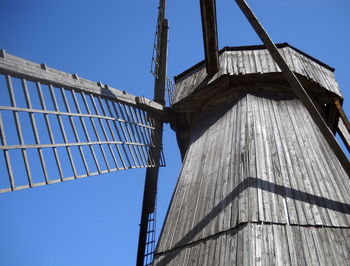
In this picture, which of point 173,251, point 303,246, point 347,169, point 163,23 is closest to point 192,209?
point 173,251

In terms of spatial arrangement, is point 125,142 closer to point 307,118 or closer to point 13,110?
point 13,110

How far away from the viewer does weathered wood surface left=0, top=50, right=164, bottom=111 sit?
3.97 m

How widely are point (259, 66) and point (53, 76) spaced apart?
459cm

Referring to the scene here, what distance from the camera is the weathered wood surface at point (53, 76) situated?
397 centimetres

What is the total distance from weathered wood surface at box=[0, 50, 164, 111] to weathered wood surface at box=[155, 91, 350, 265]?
6.76 feet

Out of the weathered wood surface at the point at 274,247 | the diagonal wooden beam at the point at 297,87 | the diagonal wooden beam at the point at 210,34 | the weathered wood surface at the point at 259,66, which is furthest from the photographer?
the weathered wood surface at the point at 259,66

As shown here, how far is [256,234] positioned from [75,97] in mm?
3712

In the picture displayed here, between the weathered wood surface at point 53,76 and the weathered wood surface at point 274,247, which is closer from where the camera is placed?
the weathered wood surface at point 274,247

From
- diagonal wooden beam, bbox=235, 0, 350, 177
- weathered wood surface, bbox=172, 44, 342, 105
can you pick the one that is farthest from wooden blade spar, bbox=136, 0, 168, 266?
diagonal wooden beam, bbox=235, 0, 350, 177

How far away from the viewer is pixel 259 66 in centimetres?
723

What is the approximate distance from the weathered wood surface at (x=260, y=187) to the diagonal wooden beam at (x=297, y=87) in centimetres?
56

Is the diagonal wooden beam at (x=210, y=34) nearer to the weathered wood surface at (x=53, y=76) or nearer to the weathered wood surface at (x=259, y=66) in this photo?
the weathered wood surface at (x=259, y=66)

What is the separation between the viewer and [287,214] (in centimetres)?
399

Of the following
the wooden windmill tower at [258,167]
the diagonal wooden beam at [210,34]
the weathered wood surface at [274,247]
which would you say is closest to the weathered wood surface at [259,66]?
the wooden windmill tower at [258,167]
